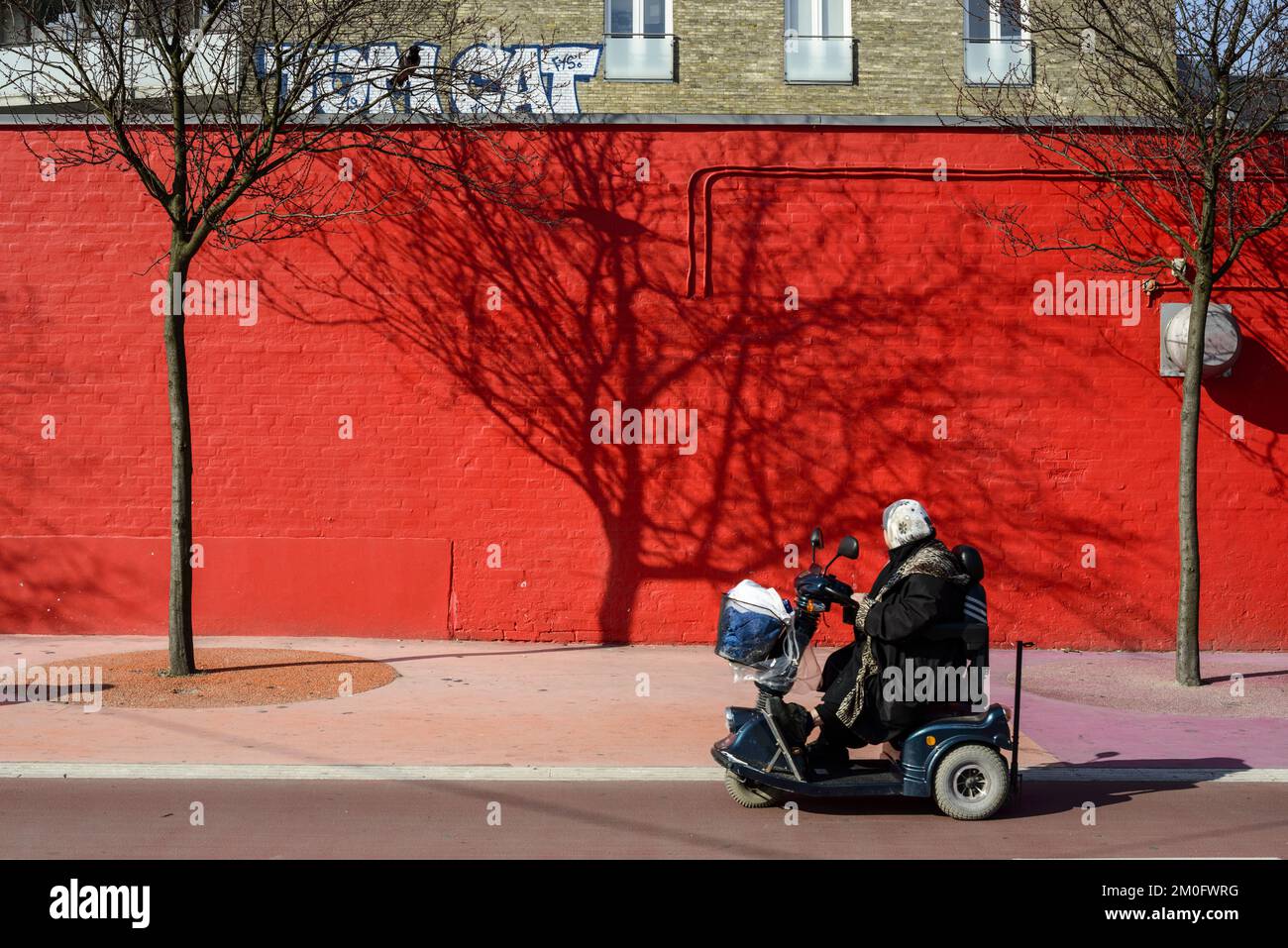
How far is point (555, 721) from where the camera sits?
9914 mm

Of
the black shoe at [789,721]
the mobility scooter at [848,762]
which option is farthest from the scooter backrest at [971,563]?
the black shoe at [789,721]

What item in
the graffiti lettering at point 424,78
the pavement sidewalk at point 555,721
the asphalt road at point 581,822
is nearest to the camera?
the asphalt road at point 581,822

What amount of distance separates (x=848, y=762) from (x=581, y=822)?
5.08 ft

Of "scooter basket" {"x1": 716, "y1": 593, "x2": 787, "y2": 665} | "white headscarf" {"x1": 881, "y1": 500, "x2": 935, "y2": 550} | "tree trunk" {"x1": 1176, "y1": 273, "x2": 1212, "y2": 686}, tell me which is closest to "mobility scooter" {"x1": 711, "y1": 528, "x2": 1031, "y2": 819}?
"scooter basket" {"x1": 716, "y1": 593, "x2": 787, "y2": 665}

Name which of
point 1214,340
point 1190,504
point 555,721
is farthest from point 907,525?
point 1214,340

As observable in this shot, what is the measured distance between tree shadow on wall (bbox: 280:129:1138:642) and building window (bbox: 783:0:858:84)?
32.2ft

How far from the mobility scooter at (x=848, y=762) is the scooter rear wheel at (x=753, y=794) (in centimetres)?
7

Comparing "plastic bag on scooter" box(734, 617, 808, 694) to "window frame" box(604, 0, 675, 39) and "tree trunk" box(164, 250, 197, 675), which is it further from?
"window frame" box(604, 0, 675, 39)

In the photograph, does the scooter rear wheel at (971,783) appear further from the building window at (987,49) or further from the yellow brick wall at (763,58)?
the yellow brick wall at (763,58)

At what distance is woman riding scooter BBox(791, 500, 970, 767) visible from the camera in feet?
22.6

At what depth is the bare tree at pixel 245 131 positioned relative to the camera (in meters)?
11.2

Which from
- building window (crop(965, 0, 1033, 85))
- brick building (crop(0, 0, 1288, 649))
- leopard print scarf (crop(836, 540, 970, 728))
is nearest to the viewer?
leopard print scarf (crop(836, 540, 970, 728))

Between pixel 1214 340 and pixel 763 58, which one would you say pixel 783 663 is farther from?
pixel 763 58

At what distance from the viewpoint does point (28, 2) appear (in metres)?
12.2
